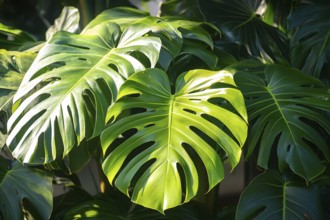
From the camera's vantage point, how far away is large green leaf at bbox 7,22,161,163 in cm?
99

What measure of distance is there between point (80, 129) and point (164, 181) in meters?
0.23

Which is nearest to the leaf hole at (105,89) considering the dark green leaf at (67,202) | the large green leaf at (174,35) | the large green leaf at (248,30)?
the large green leaf at (174,35)

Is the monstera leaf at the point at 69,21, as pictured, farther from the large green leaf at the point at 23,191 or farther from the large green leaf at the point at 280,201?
the large green leaf at the point at 280,201

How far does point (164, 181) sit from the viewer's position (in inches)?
33.3

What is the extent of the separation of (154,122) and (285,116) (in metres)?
0.28

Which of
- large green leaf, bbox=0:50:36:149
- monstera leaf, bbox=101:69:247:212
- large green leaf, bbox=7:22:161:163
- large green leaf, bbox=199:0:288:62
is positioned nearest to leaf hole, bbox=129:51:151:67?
large green leaf, bbox=7:22:161:163

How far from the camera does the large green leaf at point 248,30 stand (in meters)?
1.49

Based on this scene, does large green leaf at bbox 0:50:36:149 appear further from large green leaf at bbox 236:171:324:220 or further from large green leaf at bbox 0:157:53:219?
large green leaf at bbox 236:171:324:220

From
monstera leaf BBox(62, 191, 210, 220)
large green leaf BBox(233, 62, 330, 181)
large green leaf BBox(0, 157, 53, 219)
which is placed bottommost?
monstera leaf BBox(62, 191, 210, 220)

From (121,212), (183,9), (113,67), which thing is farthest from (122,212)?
(183,9)

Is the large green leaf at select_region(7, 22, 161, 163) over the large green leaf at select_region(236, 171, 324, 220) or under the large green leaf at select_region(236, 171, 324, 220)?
over

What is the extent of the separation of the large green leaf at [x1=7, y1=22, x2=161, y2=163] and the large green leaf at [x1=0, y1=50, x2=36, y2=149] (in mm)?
65

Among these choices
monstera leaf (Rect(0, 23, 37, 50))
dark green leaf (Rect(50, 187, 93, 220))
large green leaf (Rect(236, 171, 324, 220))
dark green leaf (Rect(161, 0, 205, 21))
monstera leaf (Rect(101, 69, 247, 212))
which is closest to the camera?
monstera leaf (Rect(101, 69, 247, 212))

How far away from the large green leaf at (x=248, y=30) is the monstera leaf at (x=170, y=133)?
0.43 m
